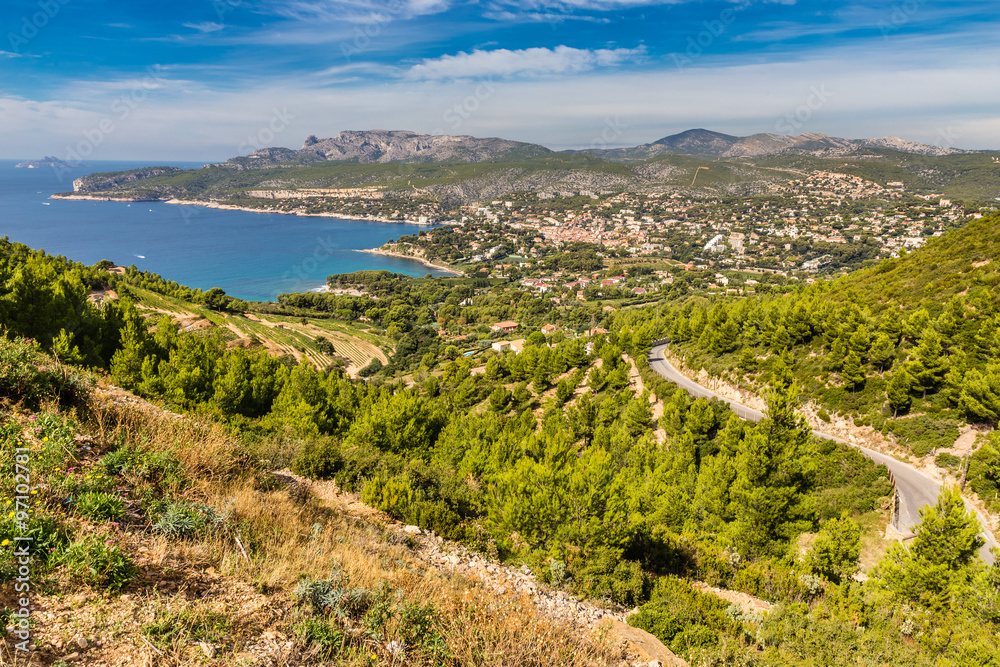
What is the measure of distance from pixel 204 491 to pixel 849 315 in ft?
92.5

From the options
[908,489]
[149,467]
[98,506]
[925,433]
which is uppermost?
[98,506]

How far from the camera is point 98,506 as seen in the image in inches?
166

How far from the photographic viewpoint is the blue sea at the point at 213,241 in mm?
95312

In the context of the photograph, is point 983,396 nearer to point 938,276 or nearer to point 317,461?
point 938,276

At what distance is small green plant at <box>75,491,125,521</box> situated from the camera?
13.7ft

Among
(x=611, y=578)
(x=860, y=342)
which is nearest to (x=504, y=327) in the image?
(x=860, y=342)

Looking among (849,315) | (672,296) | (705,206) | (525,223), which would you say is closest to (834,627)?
(849,315)

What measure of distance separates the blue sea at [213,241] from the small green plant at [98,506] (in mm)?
89235

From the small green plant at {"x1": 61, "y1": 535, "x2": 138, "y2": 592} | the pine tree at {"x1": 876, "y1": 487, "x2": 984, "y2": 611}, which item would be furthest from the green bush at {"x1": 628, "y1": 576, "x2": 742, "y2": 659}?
the small green plant at {"x1": 61, "y1": 535, "x2": 138, "y2": 592}

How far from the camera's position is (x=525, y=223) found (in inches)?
6476

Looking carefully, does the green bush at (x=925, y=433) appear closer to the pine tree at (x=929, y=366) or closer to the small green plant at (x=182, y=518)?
the pine tree at (x=929, y=366)

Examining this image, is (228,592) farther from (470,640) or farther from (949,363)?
(949,363)

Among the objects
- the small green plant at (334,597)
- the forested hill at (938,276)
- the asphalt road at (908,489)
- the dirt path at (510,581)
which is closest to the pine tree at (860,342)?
the asphalt road at (908,489)

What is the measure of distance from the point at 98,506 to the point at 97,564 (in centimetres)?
80
